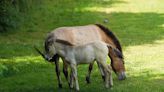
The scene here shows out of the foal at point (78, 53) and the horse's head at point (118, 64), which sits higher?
the foal at point (78, 53)

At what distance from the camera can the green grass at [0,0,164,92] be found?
1295 cm

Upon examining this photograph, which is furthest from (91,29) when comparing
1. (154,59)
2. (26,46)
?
(26,46)

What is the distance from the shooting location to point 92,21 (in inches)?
1001

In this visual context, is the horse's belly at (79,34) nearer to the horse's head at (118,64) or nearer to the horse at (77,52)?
the horse at (77,52)

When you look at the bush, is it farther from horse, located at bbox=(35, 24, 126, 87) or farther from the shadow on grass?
horse, located at bbox=(35, 24, 126, 87)

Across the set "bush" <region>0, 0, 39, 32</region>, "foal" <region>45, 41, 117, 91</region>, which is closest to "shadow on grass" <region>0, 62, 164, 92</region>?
"foal" <region>45, 41, 117, 91</region>

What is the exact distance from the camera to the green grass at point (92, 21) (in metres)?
12.9

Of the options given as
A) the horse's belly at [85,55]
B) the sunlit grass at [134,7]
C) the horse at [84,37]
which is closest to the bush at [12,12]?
the horse at [84,37]

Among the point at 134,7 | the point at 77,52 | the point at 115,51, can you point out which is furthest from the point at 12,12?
the point at 134,7

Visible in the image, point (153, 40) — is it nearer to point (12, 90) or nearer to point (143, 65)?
point (143, 65)

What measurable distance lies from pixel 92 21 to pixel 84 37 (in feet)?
43.7

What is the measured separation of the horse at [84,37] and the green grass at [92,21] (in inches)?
15.0

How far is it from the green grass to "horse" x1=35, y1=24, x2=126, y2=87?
0.38 m

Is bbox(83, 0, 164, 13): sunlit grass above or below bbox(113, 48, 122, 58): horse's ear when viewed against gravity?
below
